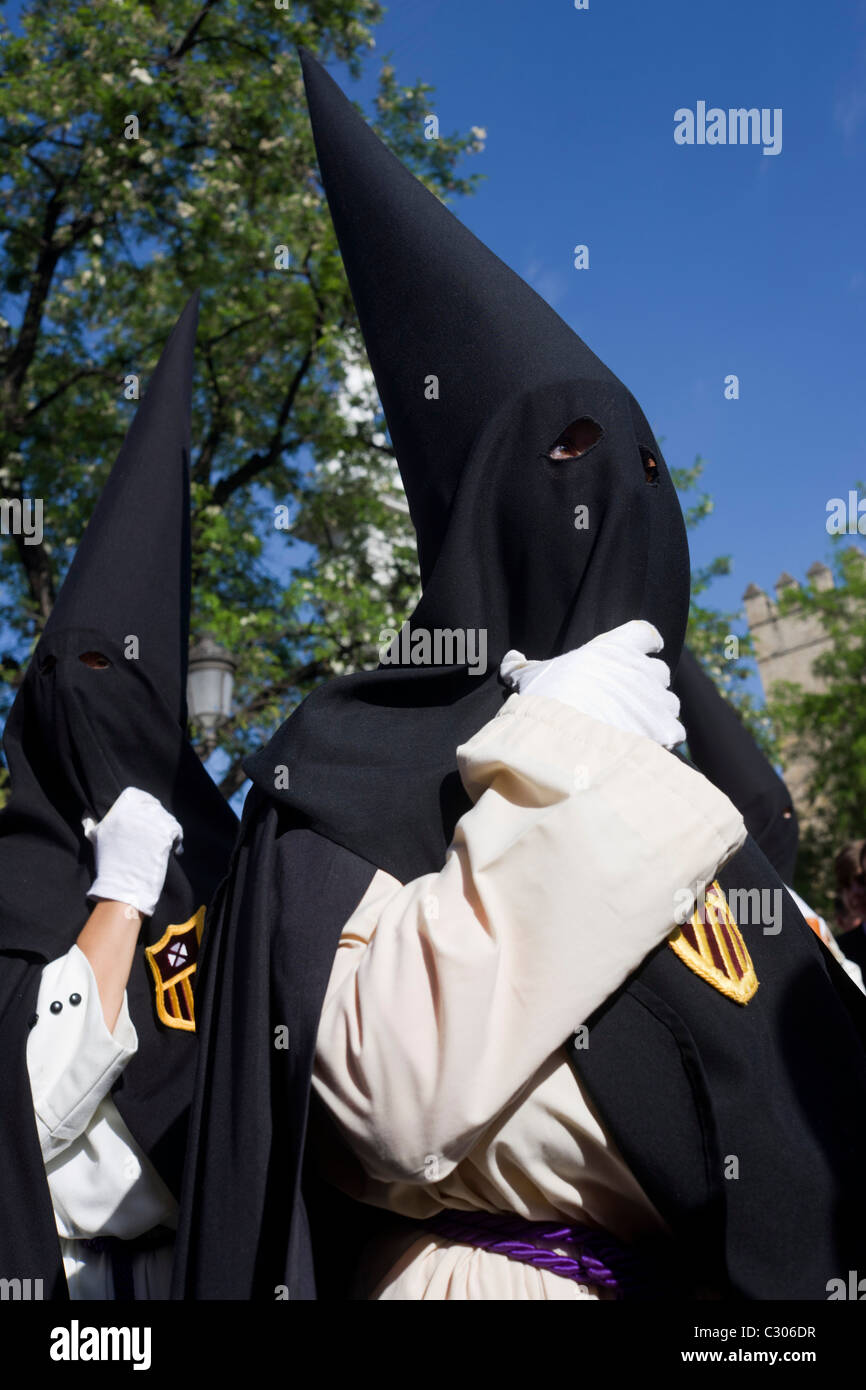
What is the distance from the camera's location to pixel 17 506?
10.1m

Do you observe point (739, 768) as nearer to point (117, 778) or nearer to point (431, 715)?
point (117, 778)

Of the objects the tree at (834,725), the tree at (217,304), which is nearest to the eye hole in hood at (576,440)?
the tree at (217,304)

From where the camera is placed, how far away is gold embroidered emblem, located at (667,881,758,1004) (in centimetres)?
172

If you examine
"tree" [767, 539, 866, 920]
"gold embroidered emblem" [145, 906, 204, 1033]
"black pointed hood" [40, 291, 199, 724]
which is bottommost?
"gold embroidered emblem" [145, 906, 204, 1033]

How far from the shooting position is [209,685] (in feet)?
26.3

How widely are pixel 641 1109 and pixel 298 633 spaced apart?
9.19 metres

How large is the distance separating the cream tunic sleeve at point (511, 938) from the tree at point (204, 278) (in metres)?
8.18

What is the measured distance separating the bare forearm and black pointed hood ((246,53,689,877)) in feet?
3.08

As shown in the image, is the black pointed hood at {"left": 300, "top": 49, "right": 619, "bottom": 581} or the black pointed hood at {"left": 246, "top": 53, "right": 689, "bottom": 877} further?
the black pointed hood at {"left": 300, "top": 49, "right": 619, "bottom": 581}

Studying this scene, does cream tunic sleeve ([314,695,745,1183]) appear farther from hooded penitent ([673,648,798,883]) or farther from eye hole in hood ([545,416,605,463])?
hooded penitent ([673,648,798,883])

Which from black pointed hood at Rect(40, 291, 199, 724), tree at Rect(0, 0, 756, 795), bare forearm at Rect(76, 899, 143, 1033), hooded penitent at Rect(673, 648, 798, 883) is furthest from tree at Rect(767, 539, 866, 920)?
bare forearm at Rect(76, 899, 143, 1033)

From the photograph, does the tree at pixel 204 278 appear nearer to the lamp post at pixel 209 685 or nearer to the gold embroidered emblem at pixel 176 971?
the lamp post at pixel 209 685

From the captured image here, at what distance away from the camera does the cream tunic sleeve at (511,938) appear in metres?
1.57

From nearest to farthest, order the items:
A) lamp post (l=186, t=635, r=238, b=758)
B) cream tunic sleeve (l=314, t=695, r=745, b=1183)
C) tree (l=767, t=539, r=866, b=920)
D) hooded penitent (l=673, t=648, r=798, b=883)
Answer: cream tunic sleeve (l=314, t=695, r=745, b=1183)
hooded penitent (l=673, t=648, r=798, b=883)
lamp post (l=186, t=635, r=238, b=758)
tree (l=767, t=539, r=866, b=920)
